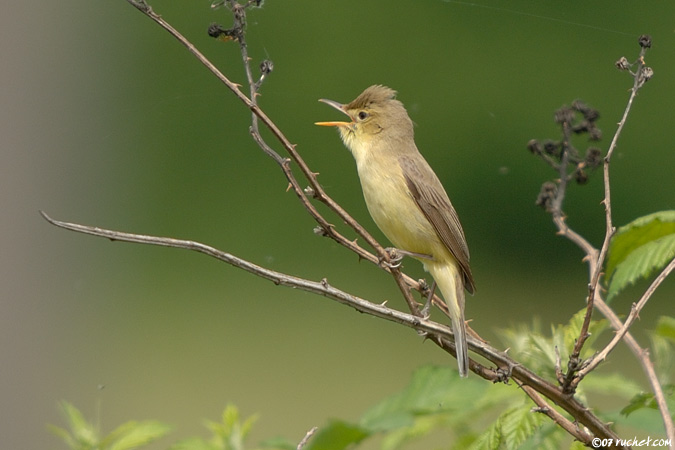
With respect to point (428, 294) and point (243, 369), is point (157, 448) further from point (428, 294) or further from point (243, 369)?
point (428, 294)

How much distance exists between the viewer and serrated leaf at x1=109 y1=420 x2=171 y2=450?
199cm

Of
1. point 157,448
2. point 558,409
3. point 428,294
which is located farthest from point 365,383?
point 558,409

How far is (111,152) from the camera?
12539 mm

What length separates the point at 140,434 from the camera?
6.59 ft

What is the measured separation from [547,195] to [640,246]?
0.44 metres

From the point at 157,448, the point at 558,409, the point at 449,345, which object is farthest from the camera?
the point at 157,448

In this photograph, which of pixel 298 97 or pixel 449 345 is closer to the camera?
pixel 449 345

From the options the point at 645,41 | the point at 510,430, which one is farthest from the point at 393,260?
the point at 645,41

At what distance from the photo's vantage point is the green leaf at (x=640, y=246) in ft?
6.31

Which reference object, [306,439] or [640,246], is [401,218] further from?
[306,439]

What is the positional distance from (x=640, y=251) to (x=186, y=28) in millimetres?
9892

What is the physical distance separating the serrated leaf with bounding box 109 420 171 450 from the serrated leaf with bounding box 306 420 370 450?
2.01 feet

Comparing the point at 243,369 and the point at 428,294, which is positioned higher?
the point at 243,369

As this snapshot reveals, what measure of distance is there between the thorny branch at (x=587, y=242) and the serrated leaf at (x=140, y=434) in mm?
832
